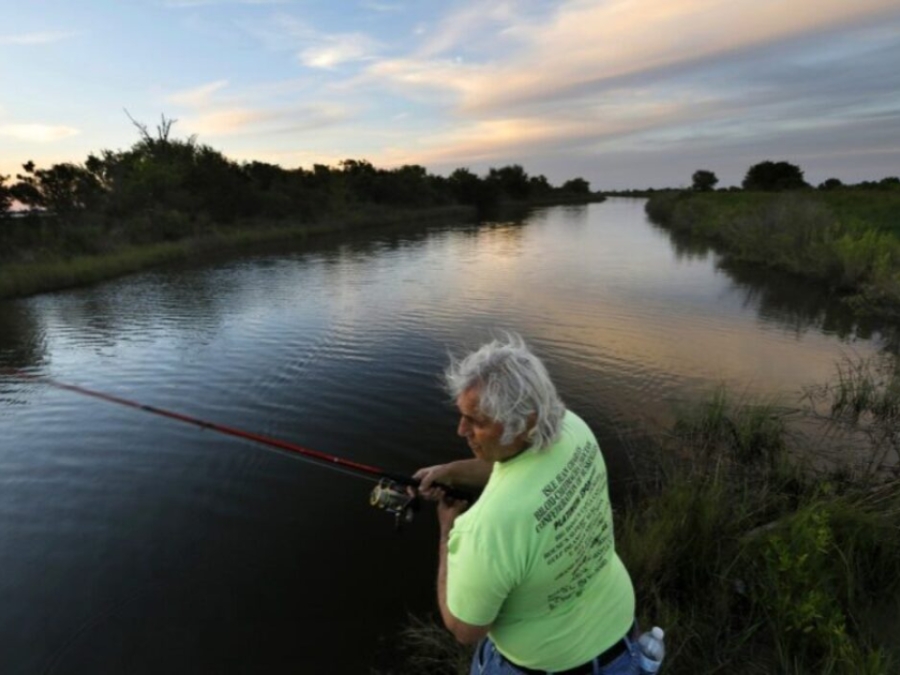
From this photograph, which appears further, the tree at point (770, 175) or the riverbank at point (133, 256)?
the tree at point (770, 175)

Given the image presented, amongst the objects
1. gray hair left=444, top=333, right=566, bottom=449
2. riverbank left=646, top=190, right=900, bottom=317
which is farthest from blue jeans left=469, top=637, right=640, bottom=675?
riverbank left=646, top=190, right=900, bottom=317

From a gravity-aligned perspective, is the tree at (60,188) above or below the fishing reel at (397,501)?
above

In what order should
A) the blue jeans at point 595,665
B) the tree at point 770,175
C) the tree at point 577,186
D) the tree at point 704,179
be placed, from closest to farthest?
the blue jeans at point 595,665 < the tree at point 770,175 < the tree at point 704,179 < the tree at point 577,186

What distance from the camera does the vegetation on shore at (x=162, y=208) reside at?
24656 millimetres

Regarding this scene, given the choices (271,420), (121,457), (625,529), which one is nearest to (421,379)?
(271,420)

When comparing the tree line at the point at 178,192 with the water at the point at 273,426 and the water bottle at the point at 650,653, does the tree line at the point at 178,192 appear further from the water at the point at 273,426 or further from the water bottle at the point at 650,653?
the water bottle at the point at 650,653

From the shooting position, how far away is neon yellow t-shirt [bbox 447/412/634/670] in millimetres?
1616

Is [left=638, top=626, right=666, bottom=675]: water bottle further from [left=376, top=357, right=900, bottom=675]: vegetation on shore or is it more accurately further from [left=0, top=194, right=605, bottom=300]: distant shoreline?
[left=0, top=194, right=605, bottom=300]: distant shoreline

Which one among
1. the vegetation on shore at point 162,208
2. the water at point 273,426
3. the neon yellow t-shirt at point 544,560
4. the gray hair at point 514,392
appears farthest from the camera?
the vegetation on shore at point 162,208

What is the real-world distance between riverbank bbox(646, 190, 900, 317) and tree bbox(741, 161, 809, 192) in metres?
46.3

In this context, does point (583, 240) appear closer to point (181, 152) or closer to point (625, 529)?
point (625, 529)

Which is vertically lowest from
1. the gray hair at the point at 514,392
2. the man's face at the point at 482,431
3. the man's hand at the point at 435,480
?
the man's hand at the point at 435,480

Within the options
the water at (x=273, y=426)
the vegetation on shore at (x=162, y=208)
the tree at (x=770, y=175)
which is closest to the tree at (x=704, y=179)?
the tree at (x=770, y=175)

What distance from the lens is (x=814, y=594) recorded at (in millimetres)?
3250
